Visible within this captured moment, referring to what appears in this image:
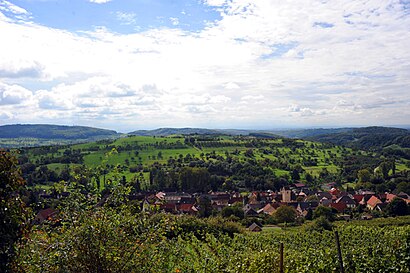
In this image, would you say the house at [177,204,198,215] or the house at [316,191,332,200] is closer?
the house at [177,204,198,215]

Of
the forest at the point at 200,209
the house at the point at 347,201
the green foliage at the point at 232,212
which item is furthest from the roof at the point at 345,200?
the green foliage at the point at 232,212

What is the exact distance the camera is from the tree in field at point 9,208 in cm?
475

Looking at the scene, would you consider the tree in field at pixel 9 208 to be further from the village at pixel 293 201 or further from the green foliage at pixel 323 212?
the green foliage at pixel 323 212

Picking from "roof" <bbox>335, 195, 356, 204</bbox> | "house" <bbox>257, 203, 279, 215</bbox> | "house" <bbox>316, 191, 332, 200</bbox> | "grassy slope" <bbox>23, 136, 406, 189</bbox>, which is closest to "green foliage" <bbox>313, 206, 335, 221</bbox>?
"house" <bbox>257, 203, 279, 215</bbox>

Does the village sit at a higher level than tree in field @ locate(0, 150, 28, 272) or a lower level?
lower

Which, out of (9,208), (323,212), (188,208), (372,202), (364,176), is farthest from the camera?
(364,176)

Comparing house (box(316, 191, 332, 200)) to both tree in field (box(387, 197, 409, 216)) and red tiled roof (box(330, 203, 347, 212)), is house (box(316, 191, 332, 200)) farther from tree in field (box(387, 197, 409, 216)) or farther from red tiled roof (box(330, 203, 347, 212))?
tree in field (box(387, 197, 409, 216))

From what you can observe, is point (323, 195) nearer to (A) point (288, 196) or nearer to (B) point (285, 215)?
(A) point (288, 196)

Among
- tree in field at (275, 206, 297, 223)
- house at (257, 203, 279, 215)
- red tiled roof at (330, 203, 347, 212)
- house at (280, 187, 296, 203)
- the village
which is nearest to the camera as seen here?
tree in field at (275, 206, 297, 223)

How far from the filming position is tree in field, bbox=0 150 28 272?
4.75 metres

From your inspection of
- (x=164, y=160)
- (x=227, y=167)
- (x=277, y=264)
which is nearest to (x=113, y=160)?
(x=164, y=160)

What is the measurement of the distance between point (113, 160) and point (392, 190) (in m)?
64.3

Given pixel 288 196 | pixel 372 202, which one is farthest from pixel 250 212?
pixel 372 202

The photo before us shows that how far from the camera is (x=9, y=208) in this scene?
15.8 feet
